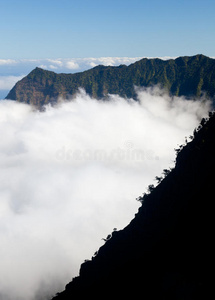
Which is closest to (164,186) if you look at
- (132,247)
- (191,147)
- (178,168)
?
(178,168)

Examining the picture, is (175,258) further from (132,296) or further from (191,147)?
(191,147)

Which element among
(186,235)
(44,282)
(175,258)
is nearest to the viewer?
(175,258)

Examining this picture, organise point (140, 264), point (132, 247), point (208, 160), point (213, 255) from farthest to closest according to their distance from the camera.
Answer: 1. point (132, 247)
2. point (208, 160)
3. point (140, 264)
4. point (213, 255)

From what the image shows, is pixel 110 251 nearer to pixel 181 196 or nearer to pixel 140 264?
pixel 140 264

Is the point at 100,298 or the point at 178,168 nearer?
the point at 100,298

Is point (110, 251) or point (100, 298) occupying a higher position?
point (110, 251)

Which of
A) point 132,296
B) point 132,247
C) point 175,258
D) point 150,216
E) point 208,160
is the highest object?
point 208,160
